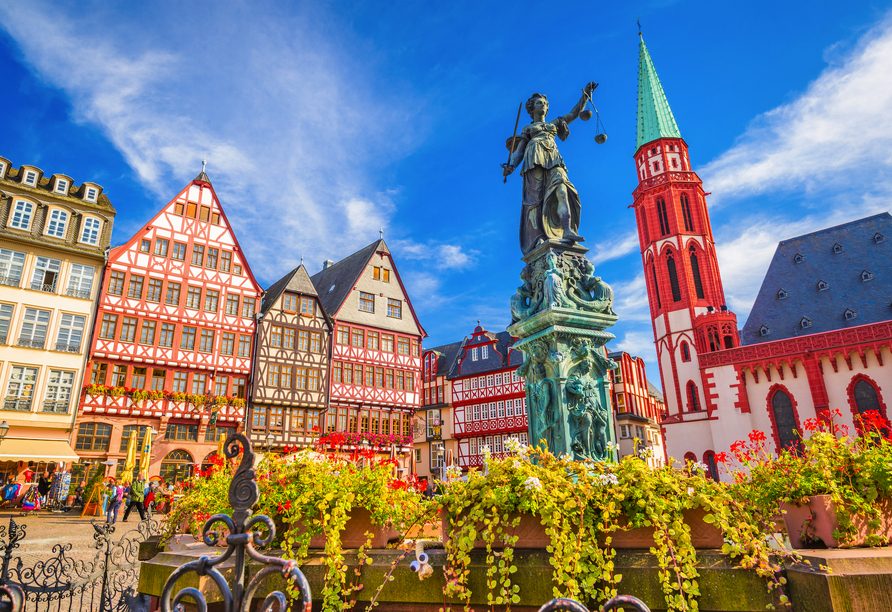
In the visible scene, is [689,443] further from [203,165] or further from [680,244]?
[203,165]

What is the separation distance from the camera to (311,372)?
1185 inches

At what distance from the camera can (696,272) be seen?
1785 inches

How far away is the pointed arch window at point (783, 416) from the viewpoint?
32.9 meters

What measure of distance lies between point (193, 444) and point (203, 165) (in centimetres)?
1426

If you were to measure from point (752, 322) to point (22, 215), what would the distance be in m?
43.0

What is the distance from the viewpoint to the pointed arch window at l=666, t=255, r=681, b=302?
1772 inches

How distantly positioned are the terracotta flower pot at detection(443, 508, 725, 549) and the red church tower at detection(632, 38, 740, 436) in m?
40.3

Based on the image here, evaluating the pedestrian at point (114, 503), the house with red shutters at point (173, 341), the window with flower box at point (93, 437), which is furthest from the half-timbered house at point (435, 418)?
the pedestrian at point (114, 503)

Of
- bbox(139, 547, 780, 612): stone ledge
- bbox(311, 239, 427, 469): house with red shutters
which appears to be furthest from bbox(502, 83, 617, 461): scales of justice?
bbox(311, 239, 427, 469): house with red shutters

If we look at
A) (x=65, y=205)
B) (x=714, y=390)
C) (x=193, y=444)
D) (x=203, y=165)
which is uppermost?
(x=203, y=165)

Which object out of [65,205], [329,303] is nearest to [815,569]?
[65,205]

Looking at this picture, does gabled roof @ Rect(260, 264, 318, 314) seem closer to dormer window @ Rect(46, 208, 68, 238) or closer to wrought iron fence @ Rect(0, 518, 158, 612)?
dormer window @ Rect(46, 208, 68, 238)

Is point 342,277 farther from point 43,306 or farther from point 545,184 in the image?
point 545,184

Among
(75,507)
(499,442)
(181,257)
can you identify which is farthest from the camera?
(499,442)
